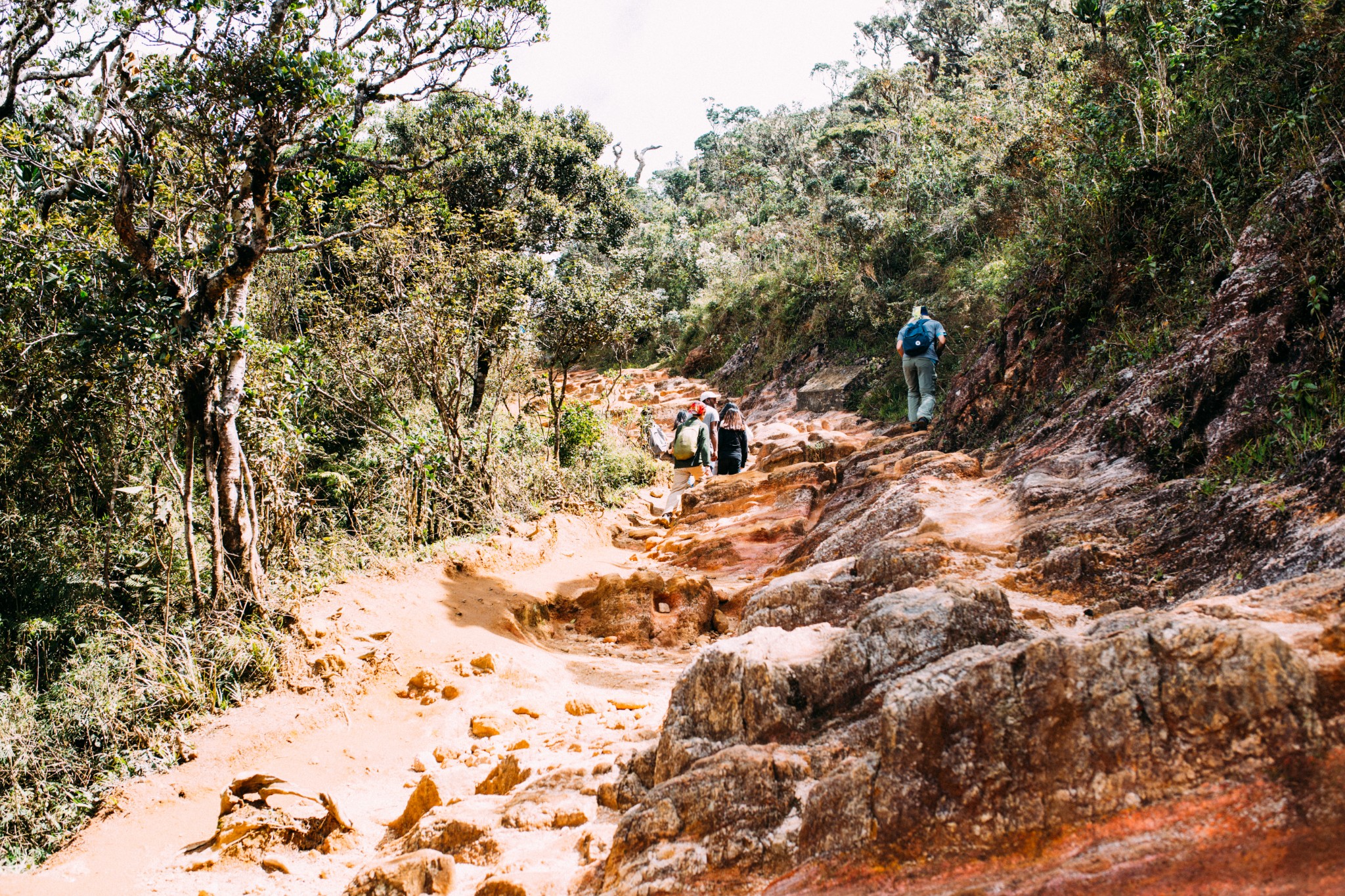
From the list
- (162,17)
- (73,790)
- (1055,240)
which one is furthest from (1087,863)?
(162,17)

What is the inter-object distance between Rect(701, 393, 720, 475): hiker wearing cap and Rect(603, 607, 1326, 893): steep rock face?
812cm

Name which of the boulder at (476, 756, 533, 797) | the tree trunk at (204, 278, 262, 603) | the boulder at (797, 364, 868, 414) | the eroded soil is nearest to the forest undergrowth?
the tree trunk at (204, 278, 262, 603)

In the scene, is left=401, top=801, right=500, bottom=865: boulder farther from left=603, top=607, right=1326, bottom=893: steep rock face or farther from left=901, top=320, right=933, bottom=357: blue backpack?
left=901, top=320, right=933, bottom=357: blue backpack

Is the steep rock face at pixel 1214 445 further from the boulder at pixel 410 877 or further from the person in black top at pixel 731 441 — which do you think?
the person in black top at pixel 731 441

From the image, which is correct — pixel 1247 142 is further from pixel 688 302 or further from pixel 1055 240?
pixel 688 302

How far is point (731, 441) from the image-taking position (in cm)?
1137

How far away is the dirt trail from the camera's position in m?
3.57

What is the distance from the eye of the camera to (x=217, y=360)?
5.96m

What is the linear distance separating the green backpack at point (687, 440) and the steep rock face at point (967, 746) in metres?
7.83

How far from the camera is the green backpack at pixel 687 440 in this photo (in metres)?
10.8

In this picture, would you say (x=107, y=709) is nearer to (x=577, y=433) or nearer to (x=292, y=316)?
(x=292, y=316)

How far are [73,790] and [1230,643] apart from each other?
18.7 feet

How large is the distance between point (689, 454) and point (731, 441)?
0.80 metres

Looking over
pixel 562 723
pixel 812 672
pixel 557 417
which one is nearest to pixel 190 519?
pixel 562 723
